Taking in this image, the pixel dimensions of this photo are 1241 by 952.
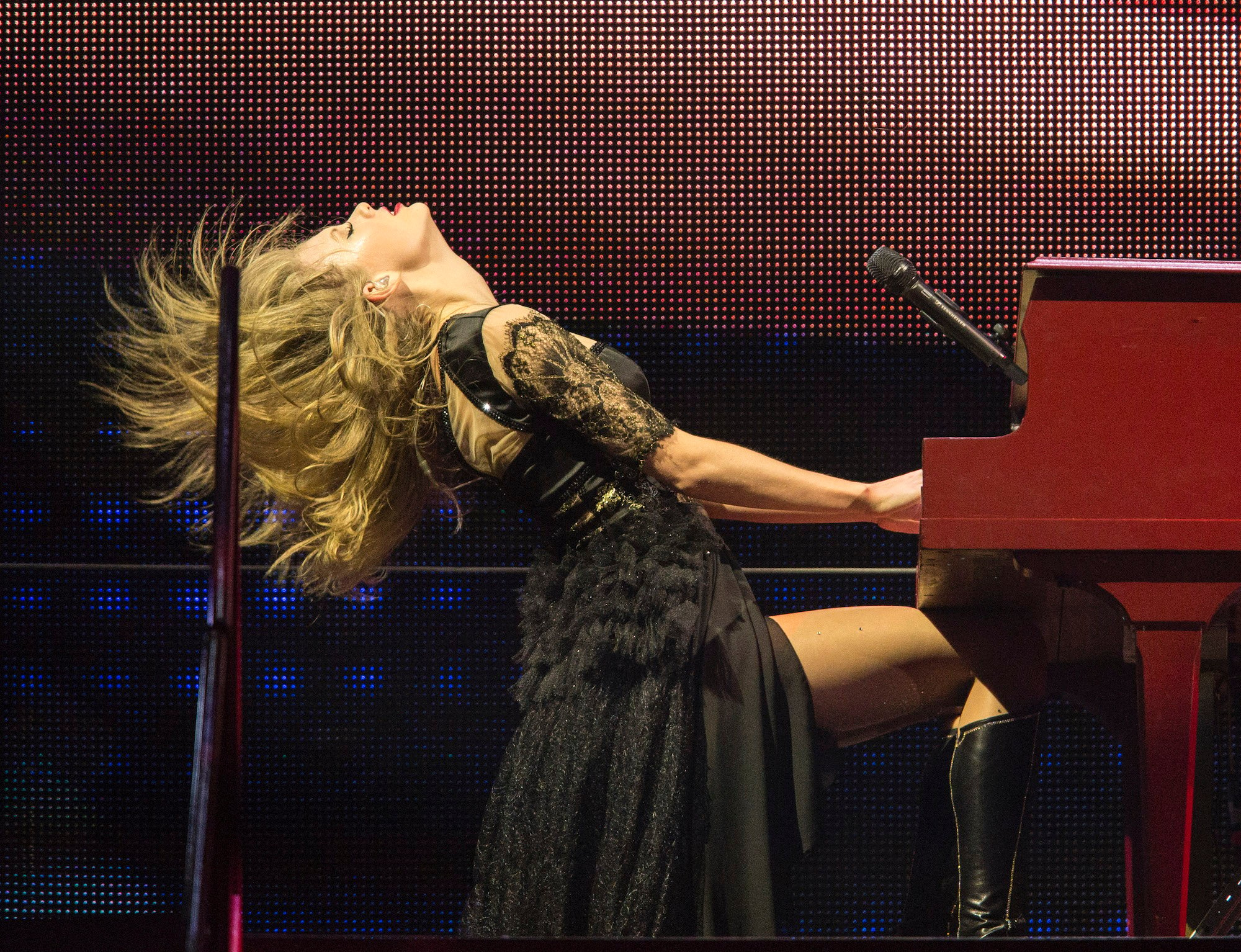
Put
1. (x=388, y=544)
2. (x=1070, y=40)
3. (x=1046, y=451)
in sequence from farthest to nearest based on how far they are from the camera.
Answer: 1. (x=1070, y=40)
2. (x=388, y=544)
3. (x=1046, y=451)

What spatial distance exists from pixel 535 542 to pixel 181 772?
0.94m

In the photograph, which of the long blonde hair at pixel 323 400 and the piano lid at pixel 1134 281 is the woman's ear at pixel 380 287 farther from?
the piano lid at pixel 1134 281

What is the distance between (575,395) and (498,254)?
0.90 meters

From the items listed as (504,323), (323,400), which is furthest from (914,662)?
(323,400)

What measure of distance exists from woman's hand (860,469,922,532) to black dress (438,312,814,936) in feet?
0.77

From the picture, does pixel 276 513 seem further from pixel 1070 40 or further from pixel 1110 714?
pixel 1070 40

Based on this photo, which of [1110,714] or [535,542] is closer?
[1110,714]

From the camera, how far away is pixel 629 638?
1578 mm

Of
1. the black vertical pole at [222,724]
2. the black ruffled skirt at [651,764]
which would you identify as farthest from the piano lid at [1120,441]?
the black vertical pole at [222,724]

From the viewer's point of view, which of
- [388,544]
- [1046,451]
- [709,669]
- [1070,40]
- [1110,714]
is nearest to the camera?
[1046,451]

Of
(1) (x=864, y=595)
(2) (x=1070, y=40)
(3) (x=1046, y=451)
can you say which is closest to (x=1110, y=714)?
(3) (x=1046, y=451)

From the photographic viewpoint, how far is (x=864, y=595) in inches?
97.1

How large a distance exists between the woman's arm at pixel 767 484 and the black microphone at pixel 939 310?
0.75ft

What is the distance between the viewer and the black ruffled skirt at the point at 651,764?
4.99 feet
